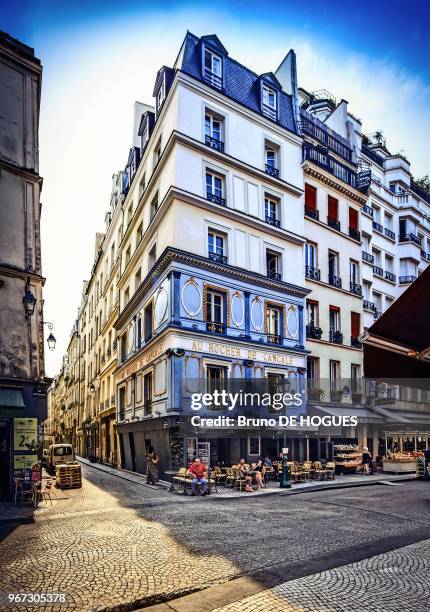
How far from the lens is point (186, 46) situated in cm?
2180

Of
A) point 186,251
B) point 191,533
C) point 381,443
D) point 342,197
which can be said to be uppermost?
point 342,197

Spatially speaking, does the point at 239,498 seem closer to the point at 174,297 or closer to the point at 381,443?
the point at 174,297

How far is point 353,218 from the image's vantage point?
30000 mm

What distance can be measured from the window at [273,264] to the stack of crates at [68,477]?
12672 mm

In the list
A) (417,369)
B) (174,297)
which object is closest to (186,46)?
(174,297)

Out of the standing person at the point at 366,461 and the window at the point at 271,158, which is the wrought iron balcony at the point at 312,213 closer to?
the window at the point at 271,158

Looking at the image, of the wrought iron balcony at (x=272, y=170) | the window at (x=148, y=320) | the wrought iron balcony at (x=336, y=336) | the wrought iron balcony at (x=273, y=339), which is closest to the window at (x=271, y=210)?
the wrought iron balcony at (x=272, y=170)

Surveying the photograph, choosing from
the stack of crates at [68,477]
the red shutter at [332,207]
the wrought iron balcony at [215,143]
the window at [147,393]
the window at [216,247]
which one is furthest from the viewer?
the red shutter at [332,207]

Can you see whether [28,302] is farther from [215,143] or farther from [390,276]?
[390,276]

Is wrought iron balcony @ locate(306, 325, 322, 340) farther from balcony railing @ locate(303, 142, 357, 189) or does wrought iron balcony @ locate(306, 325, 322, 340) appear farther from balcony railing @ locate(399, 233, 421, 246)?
balcony railing @ locate(399, 233, 421, 246)

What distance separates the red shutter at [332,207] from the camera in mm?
28453

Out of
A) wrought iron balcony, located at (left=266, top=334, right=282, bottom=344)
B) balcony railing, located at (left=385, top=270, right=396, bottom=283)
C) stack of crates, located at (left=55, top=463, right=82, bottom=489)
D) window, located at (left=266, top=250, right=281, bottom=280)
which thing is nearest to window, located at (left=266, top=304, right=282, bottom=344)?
wrought iron balcony, located at (left=266, top=334, right=282, bottom=344)

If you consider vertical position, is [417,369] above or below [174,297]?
below

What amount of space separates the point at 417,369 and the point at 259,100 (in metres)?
22.8
